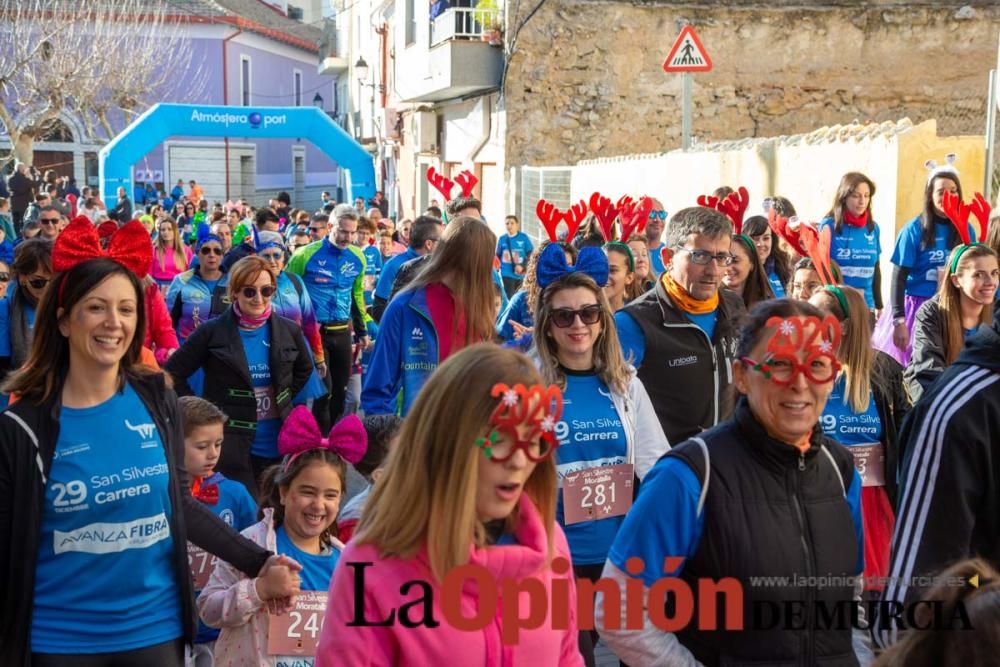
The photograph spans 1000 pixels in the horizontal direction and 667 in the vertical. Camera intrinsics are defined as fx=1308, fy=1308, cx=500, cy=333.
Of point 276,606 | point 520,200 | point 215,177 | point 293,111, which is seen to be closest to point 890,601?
point 276,606

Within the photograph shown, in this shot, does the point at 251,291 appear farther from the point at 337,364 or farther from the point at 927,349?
the point at 337,364

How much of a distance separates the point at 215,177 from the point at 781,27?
1352 inches

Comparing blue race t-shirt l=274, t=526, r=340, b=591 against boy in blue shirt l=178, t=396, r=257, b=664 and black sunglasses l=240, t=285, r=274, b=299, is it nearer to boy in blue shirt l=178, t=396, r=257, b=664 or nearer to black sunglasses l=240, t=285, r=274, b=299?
boy in blue shirt l=178, t=396, r=257, b=664

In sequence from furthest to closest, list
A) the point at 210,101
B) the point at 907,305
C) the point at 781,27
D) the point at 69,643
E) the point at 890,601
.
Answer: the point at 210,101 → the point at 781,27 → the point at 907,305 → the point at 69,643 → the point at 890,601

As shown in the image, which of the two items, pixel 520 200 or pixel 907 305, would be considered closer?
pixel 907 305

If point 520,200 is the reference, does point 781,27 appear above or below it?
above

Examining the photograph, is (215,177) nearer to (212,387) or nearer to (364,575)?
(212,387)

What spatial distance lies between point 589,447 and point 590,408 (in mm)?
150

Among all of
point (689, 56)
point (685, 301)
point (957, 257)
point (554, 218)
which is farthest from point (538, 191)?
point (685, 301)

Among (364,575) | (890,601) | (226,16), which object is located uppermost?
(226,16)

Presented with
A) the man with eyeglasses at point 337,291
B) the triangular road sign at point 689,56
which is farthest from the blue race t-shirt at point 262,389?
the triangular road sign at point 689,56

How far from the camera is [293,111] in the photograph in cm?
2483

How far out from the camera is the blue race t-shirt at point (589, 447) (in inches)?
186

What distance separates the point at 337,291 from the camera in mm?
11109
